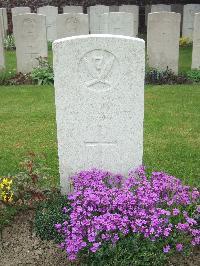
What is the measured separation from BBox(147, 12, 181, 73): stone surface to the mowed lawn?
1314mm

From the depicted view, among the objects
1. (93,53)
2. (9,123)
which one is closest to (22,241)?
(93,53)

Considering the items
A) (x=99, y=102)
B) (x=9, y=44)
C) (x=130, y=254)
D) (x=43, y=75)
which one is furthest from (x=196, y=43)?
(x=9, y=44)

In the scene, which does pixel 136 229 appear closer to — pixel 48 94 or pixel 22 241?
pixel 22 241

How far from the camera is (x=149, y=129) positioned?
663cm

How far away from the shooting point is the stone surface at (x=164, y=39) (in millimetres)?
10188

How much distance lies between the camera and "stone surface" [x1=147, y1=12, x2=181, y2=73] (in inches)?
401

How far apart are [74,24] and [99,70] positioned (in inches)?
312

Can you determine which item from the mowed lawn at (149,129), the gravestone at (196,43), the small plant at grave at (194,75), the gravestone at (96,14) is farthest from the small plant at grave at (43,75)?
the gravestone at (96,14)

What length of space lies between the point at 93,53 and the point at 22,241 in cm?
179

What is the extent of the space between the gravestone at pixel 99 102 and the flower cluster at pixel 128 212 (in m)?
0.24

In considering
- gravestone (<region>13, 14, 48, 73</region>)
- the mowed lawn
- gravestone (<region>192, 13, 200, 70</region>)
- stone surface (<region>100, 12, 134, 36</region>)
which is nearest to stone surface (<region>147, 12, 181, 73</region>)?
gravestone (<region>192, 13, 200, 70</region>)

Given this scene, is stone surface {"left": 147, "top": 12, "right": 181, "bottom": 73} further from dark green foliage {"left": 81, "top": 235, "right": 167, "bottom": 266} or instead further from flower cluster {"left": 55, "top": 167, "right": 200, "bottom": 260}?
dark green foliage {"left": 81, "top": 235, "right": 167, "bottom": 266}

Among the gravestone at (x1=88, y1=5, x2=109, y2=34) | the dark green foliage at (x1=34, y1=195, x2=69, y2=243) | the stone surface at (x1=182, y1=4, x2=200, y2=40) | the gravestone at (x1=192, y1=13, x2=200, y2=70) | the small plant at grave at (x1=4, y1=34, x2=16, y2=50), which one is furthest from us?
the gravestone at (x1=88, y1=5, x2=109, y2=34)

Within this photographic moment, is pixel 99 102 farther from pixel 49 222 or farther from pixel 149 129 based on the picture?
pixel 149 129
